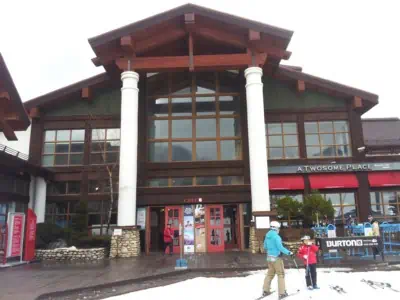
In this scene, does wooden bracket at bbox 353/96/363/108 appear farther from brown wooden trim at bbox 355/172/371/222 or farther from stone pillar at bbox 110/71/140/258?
stone pillar at bbox 110/71/140/258

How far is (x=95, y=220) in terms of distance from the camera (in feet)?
66.1

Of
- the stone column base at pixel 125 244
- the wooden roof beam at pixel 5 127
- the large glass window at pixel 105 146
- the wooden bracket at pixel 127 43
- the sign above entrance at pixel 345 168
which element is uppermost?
the wooden bracket at pixel 127 43

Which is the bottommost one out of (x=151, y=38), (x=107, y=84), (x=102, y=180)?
(x=102, y=180)

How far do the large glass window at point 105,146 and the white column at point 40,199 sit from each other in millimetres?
2815

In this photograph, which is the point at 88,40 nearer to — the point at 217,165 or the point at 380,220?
the point at 217,165

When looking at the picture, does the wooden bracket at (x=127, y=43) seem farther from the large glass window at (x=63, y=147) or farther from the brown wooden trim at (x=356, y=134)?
the brown wooden trim at (x=356, y=134)

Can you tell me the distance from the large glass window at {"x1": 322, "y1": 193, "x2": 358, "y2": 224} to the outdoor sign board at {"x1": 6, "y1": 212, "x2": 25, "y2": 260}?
14.8m

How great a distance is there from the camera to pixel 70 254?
16.4 meters

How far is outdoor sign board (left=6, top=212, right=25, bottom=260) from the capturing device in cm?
1477

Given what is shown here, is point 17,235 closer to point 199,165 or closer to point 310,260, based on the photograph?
point 199,165

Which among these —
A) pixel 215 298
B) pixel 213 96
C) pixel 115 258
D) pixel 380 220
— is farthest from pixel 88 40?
pixel 380 220

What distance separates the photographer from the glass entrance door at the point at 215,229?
62.3ft

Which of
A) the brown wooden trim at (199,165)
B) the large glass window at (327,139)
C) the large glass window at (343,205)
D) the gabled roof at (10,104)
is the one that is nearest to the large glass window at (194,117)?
the brown wooden trim at (199,165)

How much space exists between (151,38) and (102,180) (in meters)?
7.99
